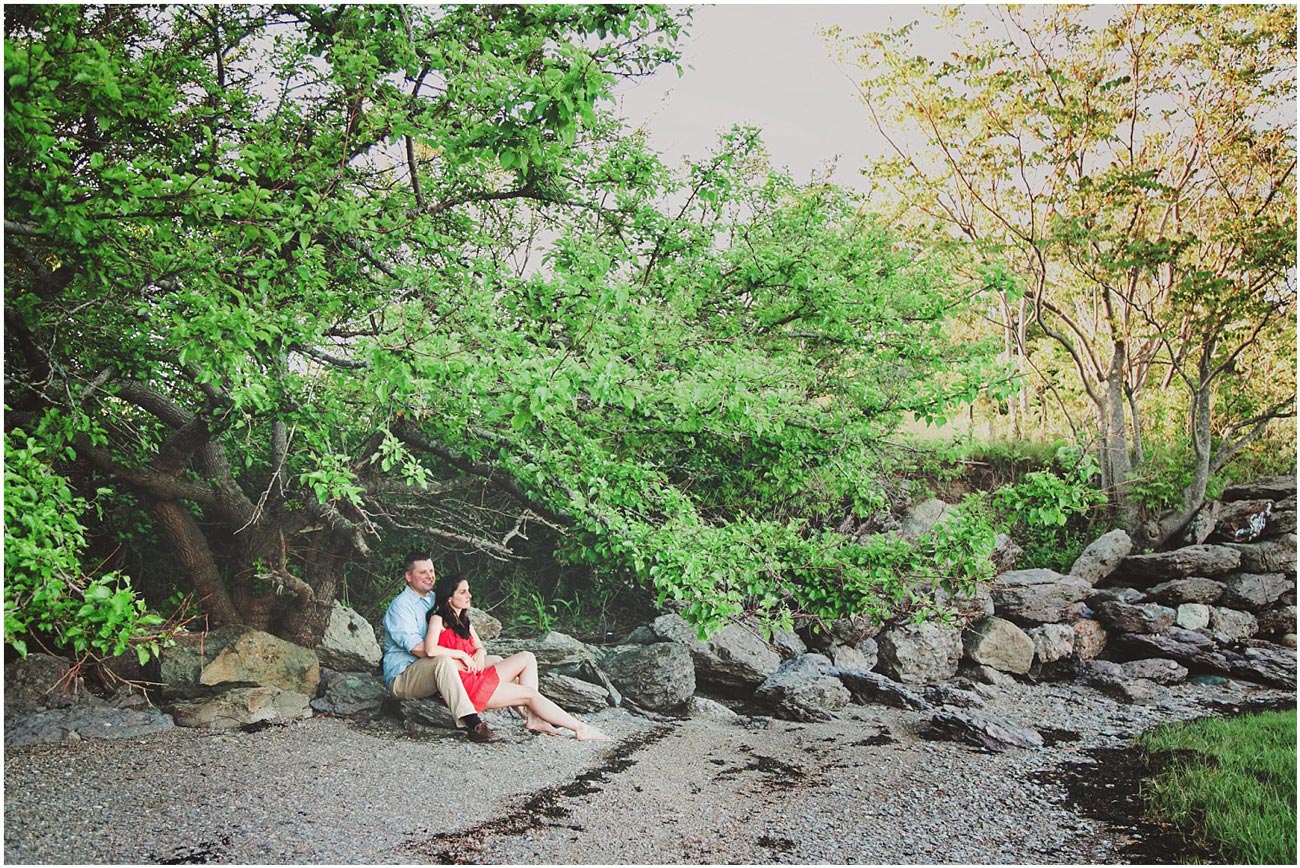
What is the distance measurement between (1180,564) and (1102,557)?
0.88 meters

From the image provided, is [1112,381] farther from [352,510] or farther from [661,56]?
[352,510]

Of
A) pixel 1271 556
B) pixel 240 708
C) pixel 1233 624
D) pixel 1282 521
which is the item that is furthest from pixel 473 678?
pixel 1282 521

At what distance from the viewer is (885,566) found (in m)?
6.45

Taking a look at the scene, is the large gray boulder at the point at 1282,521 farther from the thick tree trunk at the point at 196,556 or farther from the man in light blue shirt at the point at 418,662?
the thick tree trunk at the point at 196,556

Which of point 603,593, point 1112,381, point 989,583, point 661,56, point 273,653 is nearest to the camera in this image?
point 661,56

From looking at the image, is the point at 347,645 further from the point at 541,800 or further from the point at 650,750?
the point at 541,800

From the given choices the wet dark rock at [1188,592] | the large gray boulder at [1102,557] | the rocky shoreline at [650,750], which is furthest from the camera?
the large gray boulder at [1102,557]

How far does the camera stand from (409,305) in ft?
17.2

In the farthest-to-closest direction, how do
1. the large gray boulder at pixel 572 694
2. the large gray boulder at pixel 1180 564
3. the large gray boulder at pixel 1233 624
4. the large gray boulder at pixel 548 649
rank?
the large gray boulder at pixel 1180 564
the large gray boulder at pixel 1233 624
the large gray boulder at pixel 548 649
the large gray boulder at pixel 572 694

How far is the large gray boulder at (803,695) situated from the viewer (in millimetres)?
7043

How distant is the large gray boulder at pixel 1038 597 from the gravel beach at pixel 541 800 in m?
3.61

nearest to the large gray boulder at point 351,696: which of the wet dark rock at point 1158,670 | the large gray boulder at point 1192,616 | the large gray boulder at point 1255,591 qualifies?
the wet dark rock at point 1158,670

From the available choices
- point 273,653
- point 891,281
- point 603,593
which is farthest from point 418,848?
point 891,281

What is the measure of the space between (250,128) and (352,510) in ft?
10.0
